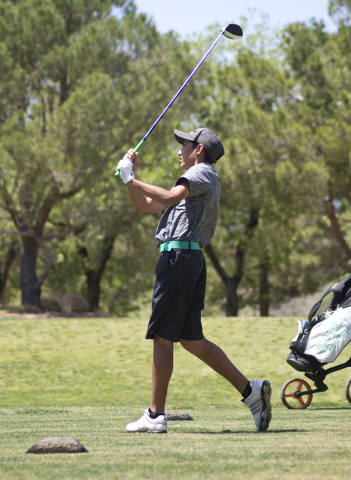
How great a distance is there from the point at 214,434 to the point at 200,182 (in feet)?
4.69

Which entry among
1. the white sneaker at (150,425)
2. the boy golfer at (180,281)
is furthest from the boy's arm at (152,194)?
the white sneaker at (150,425)

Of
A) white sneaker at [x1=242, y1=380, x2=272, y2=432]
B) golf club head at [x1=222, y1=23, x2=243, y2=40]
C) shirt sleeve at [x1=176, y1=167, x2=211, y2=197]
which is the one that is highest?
golf club head at [x1=222, y1=23, x2=243, y2=40]

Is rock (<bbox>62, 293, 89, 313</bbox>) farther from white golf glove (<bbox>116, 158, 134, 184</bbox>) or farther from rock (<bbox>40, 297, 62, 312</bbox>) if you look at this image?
white golf glove (<bbox>116, 158, 134, 184</bbox>)

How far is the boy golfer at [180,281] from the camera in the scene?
3611mm

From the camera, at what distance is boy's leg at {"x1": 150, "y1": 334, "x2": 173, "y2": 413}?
12.0 feet

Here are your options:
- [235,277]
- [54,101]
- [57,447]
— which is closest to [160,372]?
[57,447]

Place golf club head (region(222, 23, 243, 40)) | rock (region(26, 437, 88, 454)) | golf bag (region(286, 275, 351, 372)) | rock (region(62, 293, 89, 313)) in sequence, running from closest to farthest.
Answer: rock (region(26, 437, 88, 454)) → golf club head (region(222, 23, 243, 40)) → golf bag (region(286, 275, 351, 372)) → rock (region(62, 293, 89, 313))

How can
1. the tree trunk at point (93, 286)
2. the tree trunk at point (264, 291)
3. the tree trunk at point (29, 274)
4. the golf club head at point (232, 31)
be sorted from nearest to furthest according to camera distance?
the golf club head at point (232, 31) < the tree trunk at point (29, 274) < the tree trunk at point (93, 286) < the tree trunk at point (264, 291)

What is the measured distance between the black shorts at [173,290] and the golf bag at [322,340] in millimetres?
2486

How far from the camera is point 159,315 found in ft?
12.0

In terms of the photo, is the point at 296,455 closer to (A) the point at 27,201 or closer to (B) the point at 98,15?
(A) the point at 27,201

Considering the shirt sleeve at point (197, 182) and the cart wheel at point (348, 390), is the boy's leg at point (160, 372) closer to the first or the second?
the shirt sleeve at point (197, 182)

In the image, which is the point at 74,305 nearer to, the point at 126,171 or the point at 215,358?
the point at 215,358

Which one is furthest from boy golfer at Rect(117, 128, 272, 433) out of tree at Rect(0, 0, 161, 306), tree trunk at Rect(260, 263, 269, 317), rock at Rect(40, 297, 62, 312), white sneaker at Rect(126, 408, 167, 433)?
tree trunk at Rect(260, 263, 269, 317)
